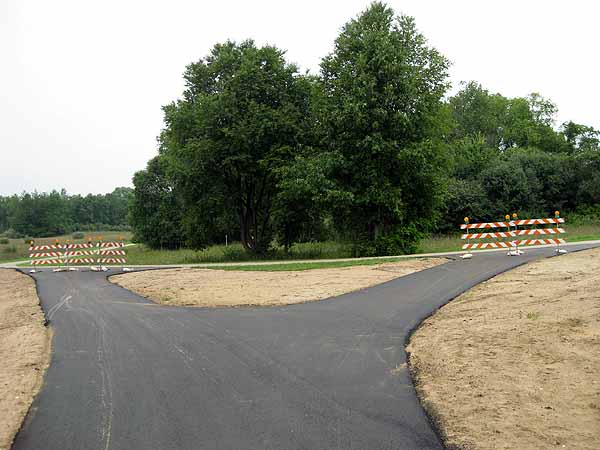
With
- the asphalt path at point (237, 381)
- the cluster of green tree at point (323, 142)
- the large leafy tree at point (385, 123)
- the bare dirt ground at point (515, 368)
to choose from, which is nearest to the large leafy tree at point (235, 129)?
the cluster of green tree at point (323, 142)

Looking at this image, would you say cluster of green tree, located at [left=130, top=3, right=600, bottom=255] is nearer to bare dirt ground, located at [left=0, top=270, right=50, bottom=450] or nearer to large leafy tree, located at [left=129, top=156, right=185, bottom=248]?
bare dirt ground, located at [left=0, top=270, right=50, bottom=450]

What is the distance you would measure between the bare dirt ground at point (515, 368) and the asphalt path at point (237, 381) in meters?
0.40

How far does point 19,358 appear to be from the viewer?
8562mm

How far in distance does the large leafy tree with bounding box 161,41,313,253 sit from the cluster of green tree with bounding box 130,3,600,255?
0.24ft

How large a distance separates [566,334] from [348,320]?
4063 millimetres

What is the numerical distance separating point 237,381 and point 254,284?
10949mm

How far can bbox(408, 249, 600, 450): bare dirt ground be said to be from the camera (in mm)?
4773

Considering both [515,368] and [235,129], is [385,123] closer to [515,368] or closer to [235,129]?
[235,129]

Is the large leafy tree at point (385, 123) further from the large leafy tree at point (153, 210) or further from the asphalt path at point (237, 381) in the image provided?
the large leafy tree at point (153, 210)

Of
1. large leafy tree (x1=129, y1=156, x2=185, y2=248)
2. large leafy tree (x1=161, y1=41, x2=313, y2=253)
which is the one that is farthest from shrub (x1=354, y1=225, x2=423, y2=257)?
large leafy tree (x1=129, y1=156, x2=185, y2=248)

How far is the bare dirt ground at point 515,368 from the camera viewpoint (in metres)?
4.77

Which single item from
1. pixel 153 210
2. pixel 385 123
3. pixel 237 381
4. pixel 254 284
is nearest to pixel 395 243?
pixel 385 123

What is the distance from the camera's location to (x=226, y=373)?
22.8 ft

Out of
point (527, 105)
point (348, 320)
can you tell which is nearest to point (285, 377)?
point (348, 320)
